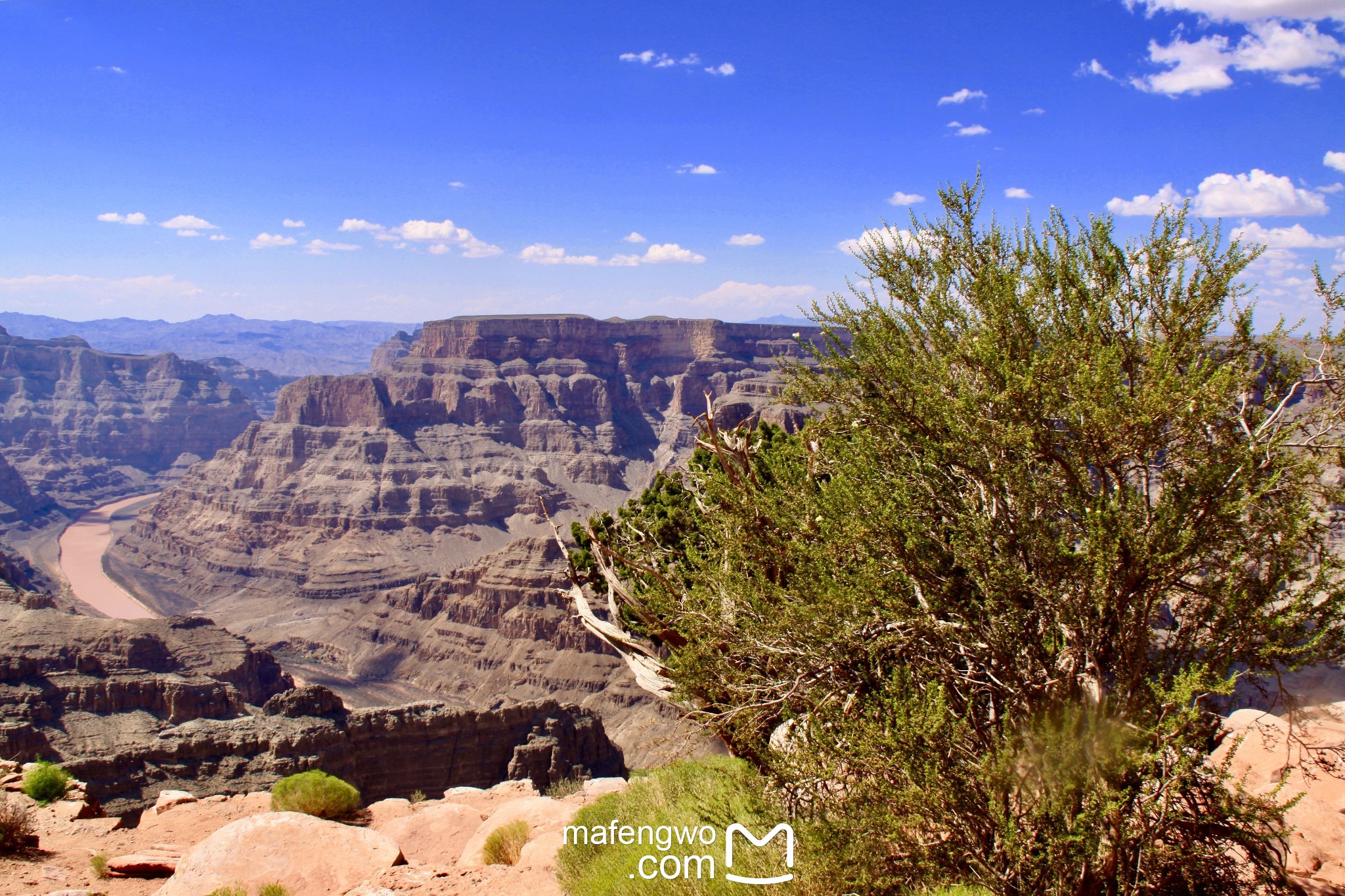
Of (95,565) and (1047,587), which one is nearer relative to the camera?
(1047,587)

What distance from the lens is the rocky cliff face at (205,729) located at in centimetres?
3134

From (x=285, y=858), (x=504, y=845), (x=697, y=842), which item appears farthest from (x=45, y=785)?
(x=697, y=842)

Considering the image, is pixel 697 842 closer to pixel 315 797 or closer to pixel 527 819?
pixel 527 819

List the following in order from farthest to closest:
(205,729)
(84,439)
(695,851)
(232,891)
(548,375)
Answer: (84,439) → (548,375) → (205,729) → (232,891) → (695,851)

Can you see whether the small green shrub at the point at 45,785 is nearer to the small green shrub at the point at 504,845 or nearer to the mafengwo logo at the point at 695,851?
the small green shrub at the point at 504,845

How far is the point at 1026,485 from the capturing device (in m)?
8.39

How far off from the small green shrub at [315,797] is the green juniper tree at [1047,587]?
40.6 feet

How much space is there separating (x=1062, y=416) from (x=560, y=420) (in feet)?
432

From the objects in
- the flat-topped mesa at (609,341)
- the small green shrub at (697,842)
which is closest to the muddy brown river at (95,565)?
the flat-topped mesa at (609,341)

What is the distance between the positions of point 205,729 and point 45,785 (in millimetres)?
Result: 16637

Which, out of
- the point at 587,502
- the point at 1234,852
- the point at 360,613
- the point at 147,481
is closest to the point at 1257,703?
the point at 1234,852

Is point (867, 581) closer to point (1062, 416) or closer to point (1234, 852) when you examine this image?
point (1062, 416)

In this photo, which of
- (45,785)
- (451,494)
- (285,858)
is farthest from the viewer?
(451,494)

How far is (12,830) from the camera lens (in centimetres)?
1366
